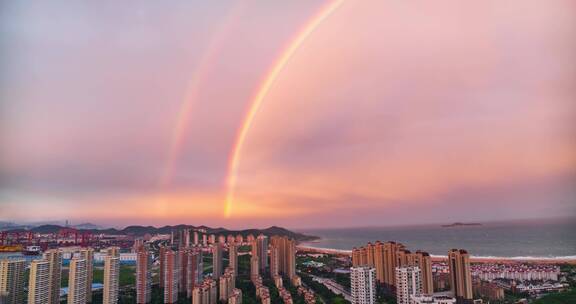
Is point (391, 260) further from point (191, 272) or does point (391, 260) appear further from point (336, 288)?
point (191, 272)

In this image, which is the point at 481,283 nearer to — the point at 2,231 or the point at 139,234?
the point at 2,231

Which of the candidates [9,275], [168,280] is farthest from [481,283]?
[9,275]

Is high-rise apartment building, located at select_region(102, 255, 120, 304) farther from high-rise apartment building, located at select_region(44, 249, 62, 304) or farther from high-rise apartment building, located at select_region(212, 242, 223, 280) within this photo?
high-rise apartment building, located at select_region(212, 242, 223, 280)

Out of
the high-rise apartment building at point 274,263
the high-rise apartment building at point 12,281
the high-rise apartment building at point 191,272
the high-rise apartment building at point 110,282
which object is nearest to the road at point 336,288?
the high-rise apartment building at point 274,263

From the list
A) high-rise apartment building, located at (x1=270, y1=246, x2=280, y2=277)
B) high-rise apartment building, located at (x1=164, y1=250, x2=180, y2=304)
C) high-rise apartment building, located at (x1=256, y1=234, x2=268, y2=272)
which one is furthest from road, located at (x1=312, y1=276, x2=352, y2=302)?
high-rise apartment building, located at (x1=164, y1=250, x2=180, y2=304)

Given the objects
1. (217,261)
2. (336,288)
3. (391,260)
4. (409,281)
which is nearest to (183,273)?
(217,261)

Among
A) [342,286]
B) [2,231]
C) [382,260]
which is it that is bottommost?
[342,286]

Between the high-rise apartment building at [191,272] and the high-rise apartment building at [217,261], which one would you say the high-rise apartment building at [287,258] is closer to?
the high-rise apartment building at [217,261]
